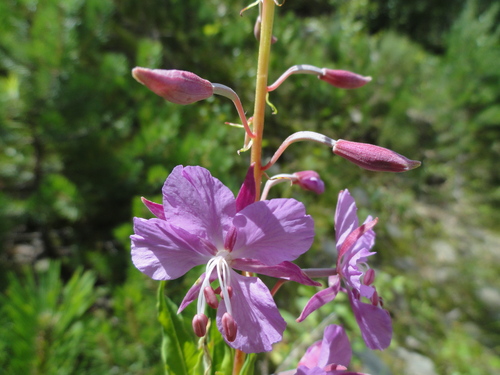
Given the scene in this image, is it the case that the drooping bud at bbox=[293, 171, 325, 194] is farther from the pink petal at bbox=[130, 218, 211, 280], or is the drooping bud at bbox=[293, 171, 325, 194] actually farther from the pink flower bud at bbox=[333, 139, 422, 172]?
the pink petal at bbox=[130, 218, 211, 280]

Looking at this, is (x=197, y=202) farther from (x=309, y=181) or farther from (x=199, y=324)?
(x=309, y=181)

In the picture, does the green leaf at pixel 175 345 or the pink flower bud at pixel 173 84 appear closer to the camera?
the pink flower bud at pixel 173 84

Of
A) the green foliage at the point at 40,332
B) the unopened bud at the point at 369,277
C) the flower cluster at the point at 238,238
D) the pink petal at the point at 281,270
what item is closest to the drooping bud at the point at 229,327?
the flower cluster at the point at 238,238

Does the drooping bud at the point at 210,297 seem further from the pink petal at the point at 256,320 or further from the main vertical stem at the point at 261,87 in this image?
the main vertical stem at the point at 261,87

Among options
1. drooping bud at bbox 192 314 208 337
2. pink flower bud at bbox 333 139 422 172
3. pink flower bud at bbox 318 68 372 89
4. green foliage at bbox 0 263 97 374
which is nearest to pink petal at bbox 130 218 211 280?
drooping bud at bbox 192 314 208 337

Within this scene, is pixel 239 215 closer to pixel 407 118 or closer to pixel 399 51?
pixel 407 118

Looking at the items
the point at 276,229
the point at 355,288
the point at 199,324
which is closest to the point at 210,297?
the point at 199,324
